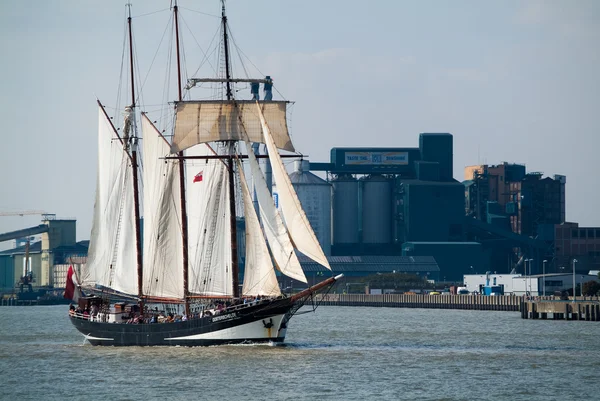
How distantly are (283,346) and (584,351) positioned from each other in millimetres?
18307

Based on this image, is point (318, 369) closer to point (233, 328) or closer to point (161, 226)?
point (233, 328)

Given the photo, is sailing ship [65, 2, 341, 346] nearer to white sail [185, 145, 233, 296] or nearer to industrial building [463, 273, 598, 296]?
white sail [185, 145, 233, 296]

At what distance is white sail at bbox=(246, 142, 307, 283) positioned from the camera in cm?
6831

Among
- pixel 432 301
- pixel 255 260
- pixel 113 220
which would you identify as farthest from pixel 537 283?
pixel 255 260

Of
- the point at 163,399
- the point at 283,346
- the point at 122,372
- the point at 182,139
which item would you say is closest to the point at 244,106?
the point at 182,139

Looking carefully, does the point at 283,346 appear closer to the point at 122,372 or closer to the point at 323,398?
the point at 122,372

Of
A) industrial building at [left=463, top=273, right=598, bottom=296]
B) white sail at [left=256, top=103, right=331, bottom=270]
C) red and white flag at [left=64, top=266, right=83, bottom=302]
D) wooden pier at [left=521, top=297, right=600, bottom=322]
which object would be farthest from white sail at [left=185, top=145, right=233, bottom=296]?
industrial building at [left=463, top=273, right=598, bottom=296]

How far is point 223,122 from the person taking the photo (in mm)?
77750

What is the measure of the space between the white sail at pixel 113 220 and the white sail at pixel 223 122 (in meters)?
4.70

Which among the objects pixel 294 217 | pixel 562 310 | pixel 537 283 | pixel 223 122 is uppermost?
pixel 223 122

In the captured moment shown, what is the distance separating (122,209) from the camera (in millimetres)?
79000

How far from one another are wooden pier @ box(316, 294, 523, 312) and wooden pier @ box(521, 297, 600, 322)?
1832 centimetres

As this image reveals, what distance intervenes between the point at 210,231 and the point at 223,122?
7230 mm

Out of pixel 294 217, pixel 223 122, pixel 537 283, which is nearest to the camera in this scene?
pixel 294 217
